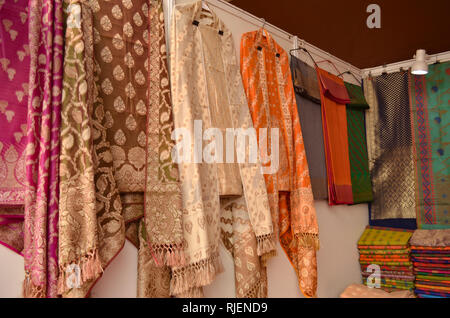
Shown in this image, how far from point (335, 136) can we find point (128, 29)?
186 centimetres

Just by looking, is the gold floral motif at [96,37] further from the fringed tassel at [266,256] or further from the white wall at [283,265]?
the fringed tassel at [266,256]

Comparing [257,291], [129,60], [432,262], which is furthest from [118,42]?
[432,262]

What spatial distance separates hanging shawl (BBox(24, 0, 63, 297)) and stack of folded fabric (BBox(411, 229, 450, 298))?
2848mm

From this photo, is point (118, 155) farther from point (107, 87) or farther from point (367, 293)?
point (367, 293)

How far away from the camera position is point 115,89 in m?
1.52

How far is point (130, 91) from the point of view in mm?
1562

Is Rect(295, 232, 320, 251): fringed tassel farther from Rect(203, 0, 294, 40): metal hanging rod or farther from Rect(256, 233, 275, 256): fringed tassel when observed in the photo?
Rect(203, 0, 294, 40): metal hanging rod

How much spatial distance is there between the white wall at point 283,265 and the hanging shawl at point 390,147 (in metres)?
0.23

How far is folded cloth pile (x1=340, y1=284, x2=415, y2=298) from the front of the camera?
2807 millimetres

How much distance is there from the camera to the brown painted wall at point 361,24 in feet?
8.13

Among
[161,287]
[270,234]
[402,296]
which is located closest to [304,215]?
[270,234]

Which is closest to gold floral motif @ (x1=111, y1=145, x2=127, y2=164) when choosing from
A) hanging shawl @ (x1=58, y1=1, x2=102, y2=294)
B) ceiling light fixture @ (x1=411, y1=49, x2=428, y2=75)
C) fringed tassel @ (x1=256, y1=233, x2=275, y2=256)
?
hanging shawl @ (x1=58, y1=1, x2=102, y2=294)

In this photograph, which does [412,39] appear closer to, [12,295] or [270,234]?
[270,234]

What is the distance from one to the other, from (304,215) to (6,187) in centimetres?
162
